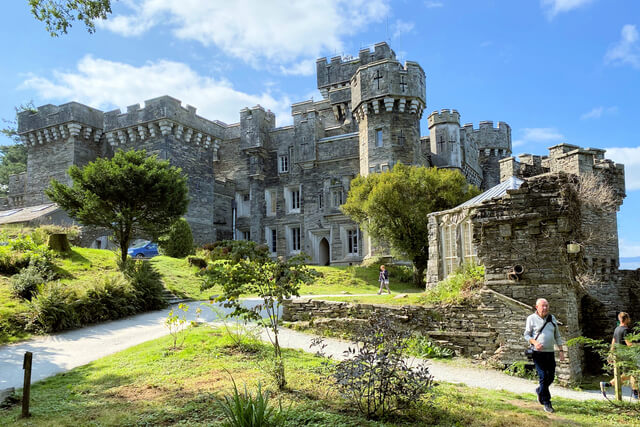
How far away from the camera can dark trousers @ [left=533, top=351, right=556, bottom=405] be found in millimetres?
6214

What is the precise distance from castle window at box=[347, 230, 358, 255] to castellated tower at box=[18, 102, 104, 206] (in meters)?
19.5

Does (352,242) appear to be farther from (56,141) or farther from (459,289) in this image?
(56,141)

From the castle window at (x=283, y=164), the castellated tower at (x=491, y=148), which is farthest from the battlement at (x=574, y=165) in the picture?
the castle window at (x=283, y=164)

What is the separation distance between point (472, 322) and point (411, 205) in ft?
38.2

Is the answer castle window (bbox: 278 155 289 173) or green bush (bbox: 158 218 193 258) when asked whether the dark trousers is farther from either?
castle window (bbox: 278 155 289 173)

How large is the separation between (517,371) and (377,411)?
568 cm

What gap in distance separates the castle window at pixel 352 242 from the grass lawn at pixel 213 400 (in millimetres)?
21483

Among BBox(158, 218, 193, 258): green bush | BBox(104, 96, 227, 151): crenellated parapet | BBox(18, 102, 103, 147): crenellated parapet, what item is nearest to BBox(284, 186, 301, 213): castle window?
BBox(104, 96, 227, 151): crenellated parapet

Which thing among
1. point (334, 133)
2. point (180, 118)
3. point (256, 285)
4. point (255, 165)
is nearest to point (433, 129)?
point (334, 133)

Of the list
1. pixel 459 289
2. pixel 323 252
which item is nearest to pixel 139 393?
pixel 459 289

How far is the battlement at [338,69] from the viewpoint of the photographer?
3825 cm

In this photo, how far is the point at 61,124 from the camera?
3166cm

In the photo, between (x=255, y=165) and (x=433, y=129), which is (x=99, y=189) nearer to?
(x=255, y=165)

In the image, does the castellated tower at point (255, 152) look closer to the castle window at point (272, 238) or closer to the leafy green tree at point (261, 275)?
the castle window at point (272, 238)
